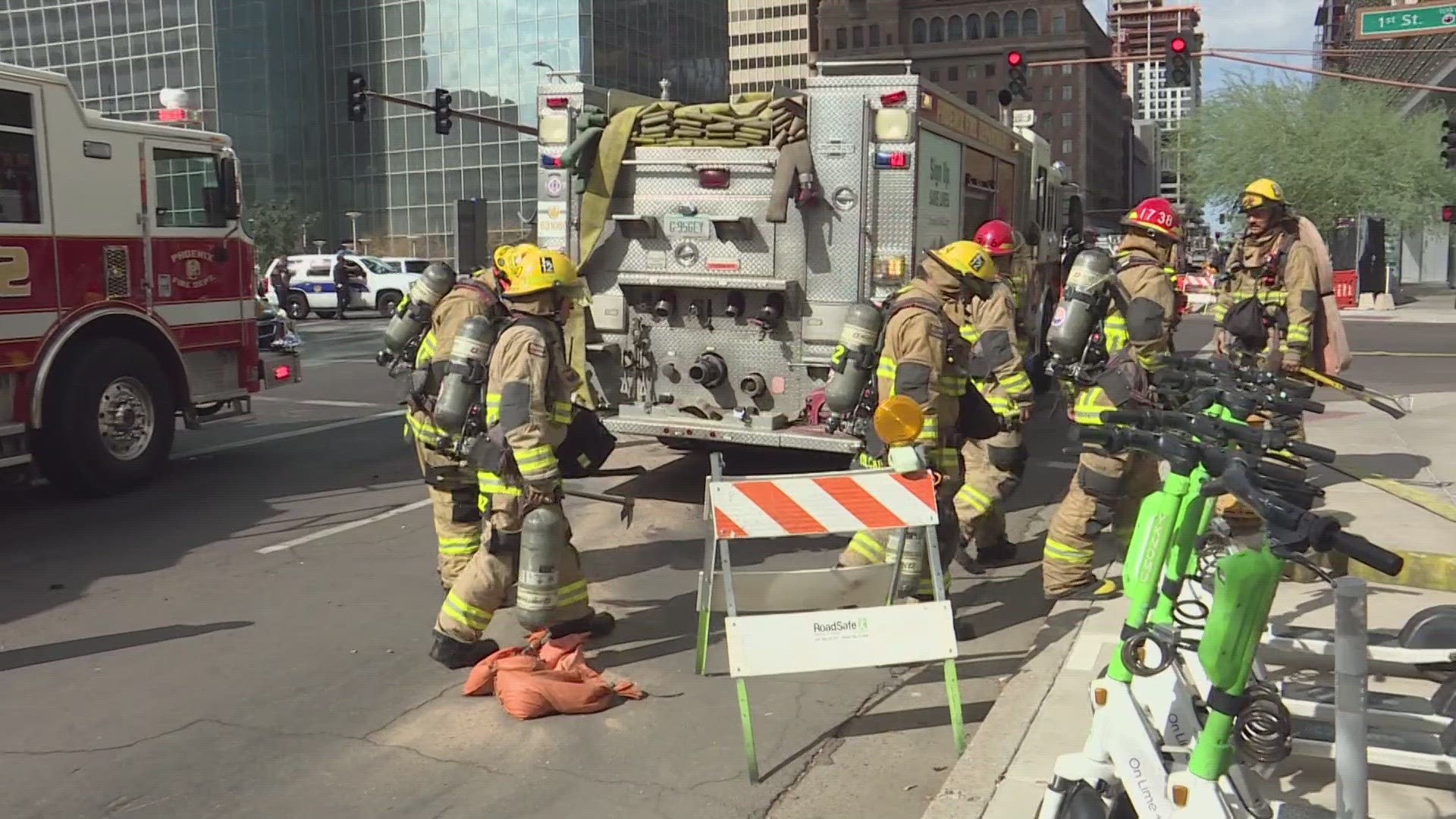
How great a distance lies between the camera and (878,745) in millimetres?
4391

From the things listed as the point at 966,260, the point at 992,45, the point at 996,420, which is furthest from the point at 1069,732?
the point at 992,45

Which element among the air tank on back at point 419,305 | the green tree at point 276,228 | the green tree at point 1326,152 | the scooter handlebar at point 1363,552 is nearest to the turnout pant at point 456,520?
the air tank on back at point 419,305

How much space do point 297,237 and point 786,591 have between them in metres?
58.7

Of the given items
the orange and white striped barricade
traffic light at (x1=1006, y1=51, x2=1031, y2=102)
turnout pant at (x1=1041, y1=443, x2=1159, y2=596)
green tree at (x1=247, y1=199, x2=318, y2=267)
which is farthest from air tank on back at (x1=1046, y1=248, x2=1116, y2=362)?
green tree at (x1=247, y1=199, x2=318, y2=267)

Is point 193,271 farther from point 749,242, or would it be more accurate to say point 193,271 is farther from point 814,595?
point 814,595

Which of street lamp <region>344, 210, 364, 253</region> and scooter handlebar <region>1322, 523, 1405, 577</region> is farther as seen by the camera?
street lamp <region>344, 210, 364, 253</region>

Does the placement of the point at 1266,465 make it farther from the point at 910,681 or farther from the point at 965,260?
the point at 965,260

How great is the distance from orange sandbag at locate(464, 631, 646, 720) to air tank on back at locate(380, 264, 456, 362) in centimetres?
207

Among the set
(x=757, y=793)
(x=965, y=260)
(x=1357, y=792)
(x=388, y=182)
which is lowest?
(x=757, y=793)

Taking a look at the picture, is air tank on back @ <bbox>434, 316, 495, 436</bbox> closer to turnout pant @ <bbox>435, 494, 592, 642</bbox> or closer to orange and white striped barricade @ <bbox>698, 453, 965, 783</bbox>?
turnout pant @ <bbox>435, 494, 592, 642</bbox>

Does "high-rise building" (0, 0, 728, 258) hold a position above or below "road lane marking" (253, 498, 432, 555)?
above

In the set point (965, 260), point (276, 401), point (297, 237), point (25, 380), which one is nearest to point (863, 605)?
point (965, 260)

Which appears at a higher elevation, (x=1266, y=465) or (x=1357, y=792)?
(x=1266, y=465)

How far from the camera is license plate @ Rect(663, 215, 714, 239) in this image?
8133 millimetres
